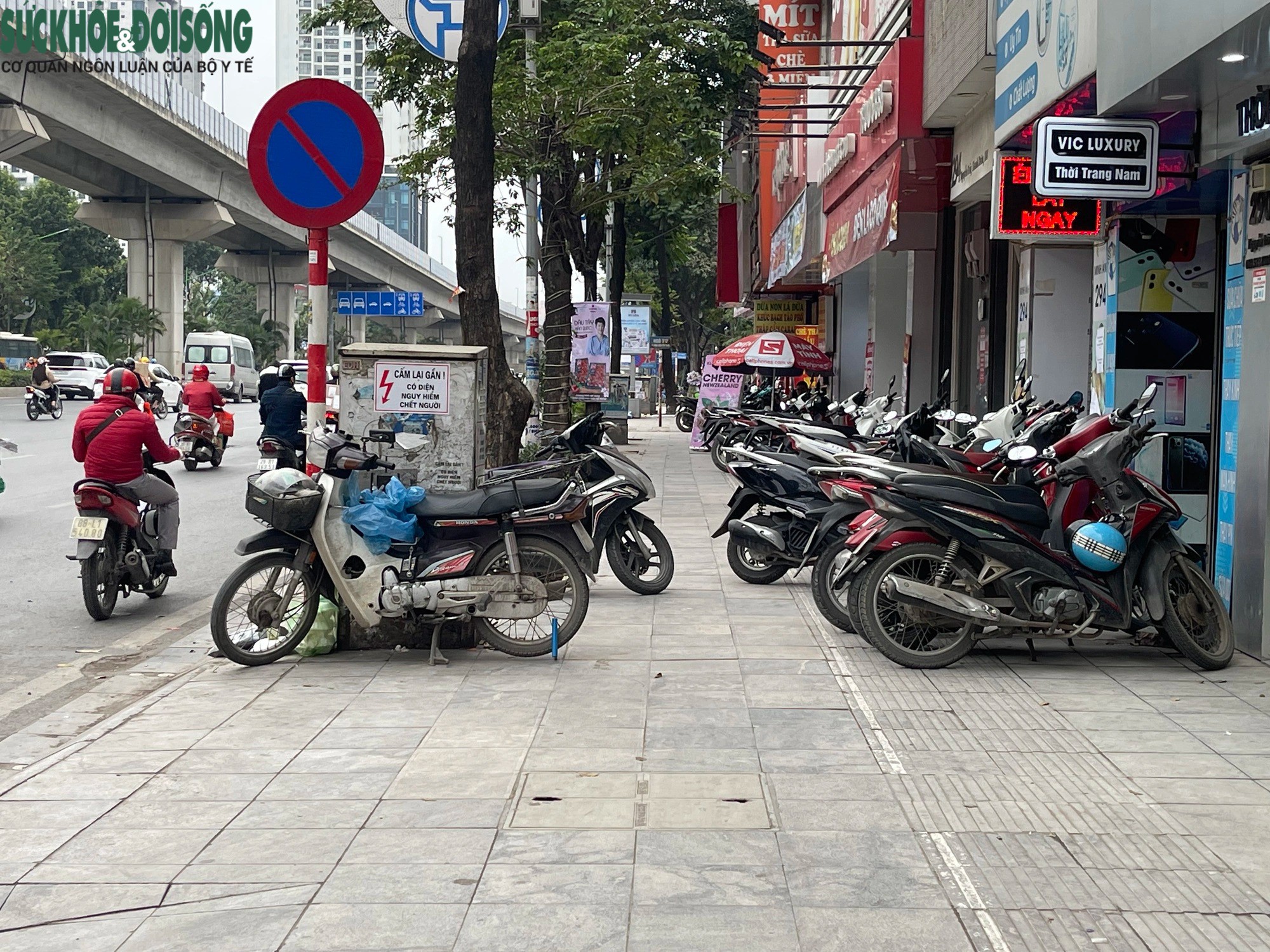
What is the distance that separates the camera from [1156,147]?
25.6 ft

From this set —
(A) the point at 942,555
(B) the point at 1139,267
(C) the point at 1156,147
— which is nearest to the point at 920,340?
(B) the point at 1139,267

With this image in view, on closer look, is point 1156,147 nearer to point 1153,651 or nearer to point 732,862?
point 1153,651

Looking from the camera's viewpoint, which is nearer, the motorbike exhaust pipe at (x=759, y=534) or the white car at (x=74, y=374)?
the motorbike exhaust pipe at (x=759, y=534)

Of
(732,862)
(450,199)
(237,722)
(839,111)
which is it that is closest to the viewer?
(732,862)

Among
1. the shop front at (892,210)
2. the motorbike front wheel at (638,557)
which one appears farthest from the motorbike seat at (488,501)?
the shop front at (892,210)

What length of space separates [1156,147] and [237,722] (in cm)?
572

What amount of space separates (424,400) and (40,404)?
85.0 ft

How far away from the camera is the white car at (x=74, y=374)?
43094mm

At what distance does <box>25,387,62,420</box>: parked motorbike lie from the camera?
1220 inches

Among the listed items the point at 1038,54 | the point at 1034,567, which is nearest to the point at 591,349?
the point at 1038,54

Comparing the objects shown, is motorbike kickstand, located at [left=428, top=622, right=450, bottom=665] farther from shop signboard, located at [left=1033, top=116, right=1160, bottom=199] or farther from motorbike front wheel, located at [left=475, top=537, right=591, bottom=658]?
shop signboard, located at [left=1033, top=116, right=1160, bottom=199]

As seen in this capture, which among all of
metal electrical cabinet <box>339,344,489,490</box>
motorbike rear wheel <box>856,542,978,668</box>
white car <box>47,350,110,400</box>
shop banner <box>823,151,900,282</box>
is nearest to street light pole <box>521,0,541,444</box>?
shop banner <box>823,151,900,282</box>

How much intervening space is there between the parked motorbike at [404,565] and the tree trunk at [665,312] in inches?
A: 1283

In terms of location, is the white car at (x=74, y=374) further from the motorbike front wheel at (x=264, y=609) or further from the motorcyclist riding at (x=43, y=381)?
the motorbike front wheel at (x=264, y=609)
